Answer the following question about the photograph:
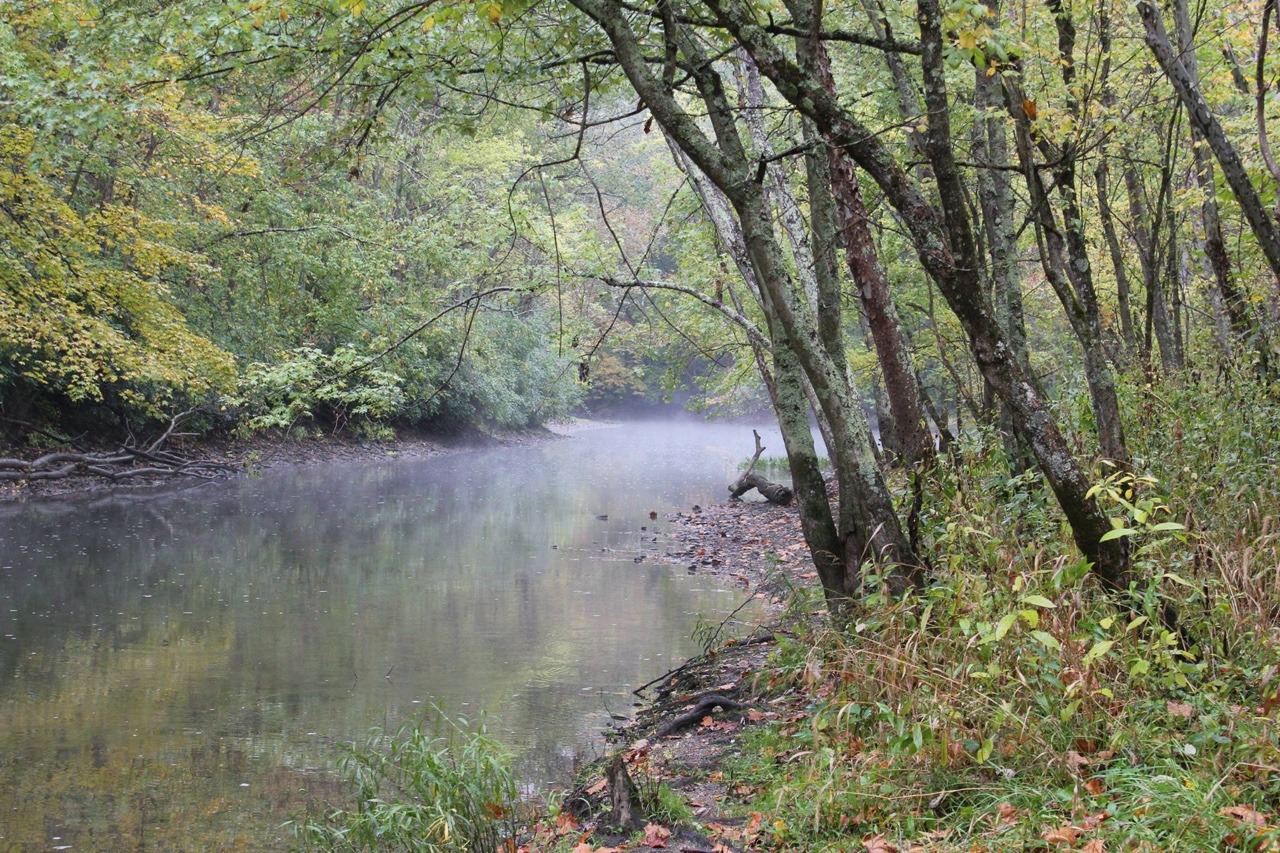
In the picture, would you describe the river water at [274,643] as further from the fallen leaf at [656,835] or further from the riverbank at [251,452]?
the fallen leaf at [656,835]

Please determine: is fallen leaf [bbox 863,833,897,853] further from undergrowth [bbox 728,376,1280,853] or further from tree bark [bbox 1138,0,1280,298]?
tree bark [bbox 1138,0,1280,298]

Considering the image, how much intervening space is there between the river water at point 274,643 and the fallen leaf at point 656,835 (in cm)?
221

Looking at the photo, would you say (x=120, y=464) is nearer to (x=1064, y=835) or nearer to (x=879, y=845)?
(x=879, y=845)

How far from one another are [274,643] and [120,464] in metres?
13.1

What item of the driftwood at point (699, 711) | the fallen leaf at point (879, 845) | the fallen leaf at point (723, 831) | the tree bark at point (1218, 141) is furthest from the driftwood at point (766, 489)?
the fallen leaf at point (879, 845)

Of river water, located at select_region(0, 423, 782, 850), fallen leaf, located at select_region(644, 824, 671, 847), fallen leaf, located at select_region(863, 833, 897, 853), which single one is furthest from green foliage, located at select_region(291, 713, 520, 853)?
fallen leaf, located at select_region(863, 833, 897, 853)

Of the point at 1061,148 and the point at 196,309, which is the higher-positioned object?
A: the point at 1061,148

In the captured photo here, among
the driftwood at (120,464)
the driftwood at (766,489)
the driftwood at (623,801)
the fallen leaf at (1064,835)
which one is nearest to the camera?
the fallen leaf at (1064,835)

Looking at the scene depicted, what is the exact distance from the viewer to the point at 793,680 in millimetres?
5715

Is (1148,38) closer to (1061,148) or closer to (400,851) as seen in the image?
(1061,148)

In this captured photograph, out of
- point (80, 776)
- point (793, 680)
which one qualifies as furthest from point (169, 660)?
point (793, 680)

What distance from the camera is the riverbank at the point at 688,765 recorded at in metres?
3.90

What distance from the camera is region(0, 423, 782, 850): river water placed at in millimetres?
5969

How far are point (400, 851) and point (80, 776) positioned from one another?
111 inches
